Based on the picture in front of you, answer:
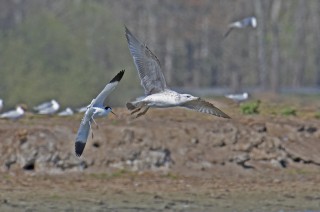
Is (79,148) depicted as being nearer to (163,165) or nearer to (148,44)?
(163,165)

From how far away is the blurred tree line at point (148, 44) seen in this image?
37.7 metres

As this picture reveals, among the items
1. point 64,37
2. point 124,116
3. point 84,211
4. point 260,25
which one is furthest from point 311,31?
point 84,211

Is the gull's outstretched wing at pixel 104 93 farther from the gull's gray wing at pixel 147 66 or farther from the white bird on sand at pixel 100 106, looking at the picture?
the gull's gray wing at pixel 147 66

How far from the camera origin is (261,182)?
71.5 ft

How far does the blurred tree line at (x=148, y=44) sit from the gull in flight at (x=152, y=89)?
58.7 feet

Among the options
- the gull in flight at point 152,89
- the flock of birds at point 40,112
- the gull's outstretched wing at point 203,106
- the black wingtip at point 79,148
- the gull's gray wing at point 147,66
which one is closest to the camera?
the gull's outstretched wing at point 203,106

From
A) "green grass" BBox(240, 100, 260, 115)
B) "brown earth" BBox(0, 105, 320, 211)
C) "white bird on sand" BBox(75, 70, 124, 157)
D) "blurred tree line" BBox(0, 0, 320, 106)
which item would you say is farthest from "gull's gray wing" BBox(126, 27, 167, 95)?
"blurred tree line" BBox(0, 0, 320, 106)

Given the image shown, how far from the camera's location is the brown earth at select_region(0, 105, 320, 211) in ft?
64.8

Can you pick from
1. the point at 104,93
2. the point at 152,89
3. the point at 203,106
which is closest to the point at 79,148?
the point at 104,93

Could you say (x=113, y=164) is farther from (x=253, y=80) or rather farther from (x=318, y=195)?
(x=253, y=80)

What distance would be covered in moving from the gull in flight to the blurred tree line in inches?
705

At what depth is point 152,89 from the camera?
16094mm

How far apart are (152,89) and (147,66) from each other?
13.8 inches

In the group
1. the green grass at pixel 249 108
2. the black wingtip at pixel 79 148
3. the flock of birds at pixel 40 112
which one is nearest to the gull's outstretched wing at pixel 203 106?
the black wingtip at pixel 79 148
